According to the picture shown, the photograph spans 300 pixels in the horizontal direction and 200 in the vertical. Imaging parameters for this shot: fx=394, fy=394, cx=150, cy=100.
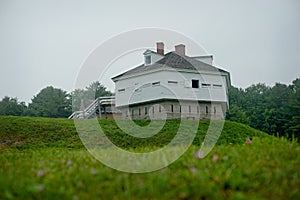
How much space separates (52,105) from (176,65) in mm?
38907

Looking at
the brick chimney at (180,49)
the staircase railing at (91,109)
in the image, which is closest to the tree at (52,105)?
the staircase railing at (91,109)

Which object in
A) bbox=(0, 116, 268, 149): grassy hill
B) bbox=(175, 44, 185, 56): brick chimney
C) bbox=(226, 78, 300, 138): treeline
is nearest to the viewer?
bbox=(0, 116, 268, 149): grassy hill

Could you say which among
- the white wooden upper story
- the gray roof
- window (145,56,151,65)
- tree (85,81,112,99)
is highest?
tree (85,81,112,99)

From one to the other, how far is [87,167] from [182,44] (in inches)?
1228

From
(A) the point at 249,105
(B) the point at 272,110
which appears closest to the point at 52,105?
(A) the point at 249,105

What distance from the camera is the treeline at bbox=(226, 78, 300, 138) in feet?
182

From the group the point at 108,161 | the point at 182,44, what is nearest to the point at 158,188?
the point at 108,161

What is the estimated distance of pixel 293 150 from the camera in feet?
22.3

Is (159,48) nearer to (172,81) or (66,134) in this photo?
(172,81)

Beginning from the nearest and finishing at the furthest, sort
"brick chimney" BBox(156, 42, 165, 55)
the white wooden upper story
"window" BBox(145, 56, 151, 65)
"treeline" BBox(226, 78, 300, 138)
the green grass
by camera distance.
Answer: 1. the green grass
2. the white wooden upper story
3. "window" BBox(145, 56, 151, 65)
4. "brick chimney" BBox(156, 42, 165, 55)
5. "treeline" BBox(226, 78, 300, 138)

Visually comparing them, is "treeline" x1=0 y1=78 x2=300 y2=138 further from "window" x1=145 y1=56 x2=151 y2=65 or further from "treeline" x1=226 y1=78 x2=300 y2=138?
"window" x1=145 y1=56 x2=151 y2=65

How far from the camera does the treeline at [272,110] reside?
182 feet

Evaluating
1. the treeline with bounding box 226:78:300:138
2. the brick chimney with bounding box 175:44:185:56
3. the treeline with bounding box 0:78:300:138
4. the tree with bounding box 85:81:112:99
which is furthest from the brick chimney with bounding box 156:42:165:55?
the tree with bounding box 85:81:112:99

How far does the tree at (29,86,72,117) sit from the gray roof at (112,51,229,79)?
33.8 m
